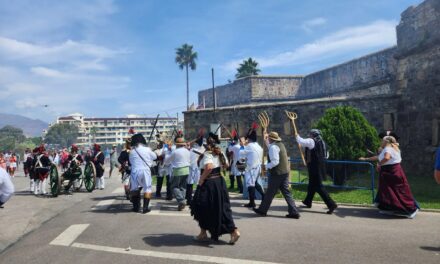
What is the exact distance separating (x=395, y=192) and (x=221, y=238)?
152 inches

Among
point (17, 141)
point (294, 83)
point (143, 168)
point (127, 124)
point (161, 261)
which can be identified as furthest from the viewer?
point (127, 124)

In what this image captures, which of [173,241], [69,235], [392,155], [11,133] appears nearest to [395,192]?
[392,155]

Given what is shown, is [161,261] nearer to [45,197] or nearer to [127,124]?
[45,197]

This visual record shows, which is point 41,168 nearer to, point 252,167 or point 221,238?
point 252,167

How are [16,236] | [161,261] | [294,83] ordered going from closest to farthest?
[161,261] → [16,236] → [294,83]

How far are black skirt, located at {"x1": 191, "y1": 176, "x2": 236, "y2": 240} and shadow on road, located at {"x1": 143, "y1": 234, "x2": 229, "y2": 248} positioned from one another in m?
0.16

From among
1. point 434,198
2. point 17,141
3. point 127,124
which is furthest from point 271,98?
point 127,124

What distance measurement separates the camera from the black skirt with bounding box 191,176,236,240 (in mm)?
5816

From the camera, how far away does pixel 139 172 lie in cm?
862

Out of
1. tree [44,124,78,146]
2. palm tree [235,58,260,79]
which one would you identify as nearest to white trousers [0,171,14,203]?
palm tree [235,58,260,79]

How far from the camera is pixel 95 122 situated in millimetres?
160750

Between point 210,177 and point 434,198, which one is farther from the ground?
point 210,177

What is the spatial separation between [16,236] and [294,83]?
1334 inches

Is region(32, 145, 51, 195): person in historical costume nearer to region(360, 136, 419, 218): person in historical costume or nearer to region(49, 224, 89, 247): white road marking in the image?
region(49, 224, 89, 247): white road marking
